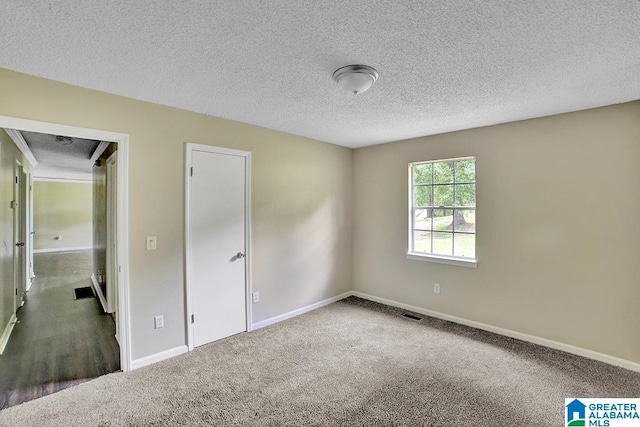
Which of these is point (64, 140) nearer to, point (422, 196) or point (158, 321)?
point (158, 321)

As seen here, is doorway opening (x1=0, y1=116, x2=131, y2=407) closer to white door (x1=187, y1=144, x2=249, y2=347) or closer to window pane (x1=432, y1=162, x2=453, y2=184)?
white door (x1=187, y1=144, x2=249, y2=347)

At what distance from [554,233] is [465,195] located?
997 mm

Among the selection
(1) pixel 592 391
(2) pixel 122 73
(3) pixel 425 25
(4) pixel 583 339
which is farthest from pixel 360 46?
(4) pixel 583 339

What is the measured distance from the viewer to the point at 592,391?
2268 millimetres

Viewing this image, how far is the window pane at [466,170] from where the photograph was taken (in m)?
3.61

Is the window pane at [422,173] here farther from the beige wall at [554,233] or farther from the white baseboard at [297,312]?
the white baseboard at [297,312]

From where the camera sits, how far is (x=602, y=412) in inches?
82.7

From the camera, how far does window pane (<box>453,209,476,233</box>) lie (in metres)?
3.60

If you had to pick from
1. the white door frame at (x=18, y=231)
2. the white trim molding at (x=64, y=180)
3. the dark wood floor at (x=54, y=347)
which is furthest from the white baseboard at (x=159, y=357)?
the white trim molding at (x=64, y=180)

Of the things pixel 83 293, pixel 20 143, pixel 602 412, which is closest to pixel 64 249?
pixel 83 293

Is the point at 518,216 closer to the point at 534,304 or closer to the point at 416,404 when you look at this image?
the point at 534,304

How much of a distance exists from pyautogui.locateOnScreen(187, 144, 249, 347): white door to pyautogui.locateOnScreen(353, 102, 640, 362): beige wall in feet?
7.86

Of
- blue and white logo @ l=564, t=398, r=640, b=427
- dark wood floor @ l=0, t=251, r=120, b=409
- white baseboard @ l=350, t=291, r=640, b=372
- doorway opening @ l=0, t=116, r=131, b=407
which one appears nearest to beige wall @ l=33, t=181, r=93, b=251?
doorway opening @ l=0, t=116, r=131, b=407

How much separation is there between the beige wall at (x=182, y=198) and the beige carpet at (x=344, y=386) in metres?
0.52
